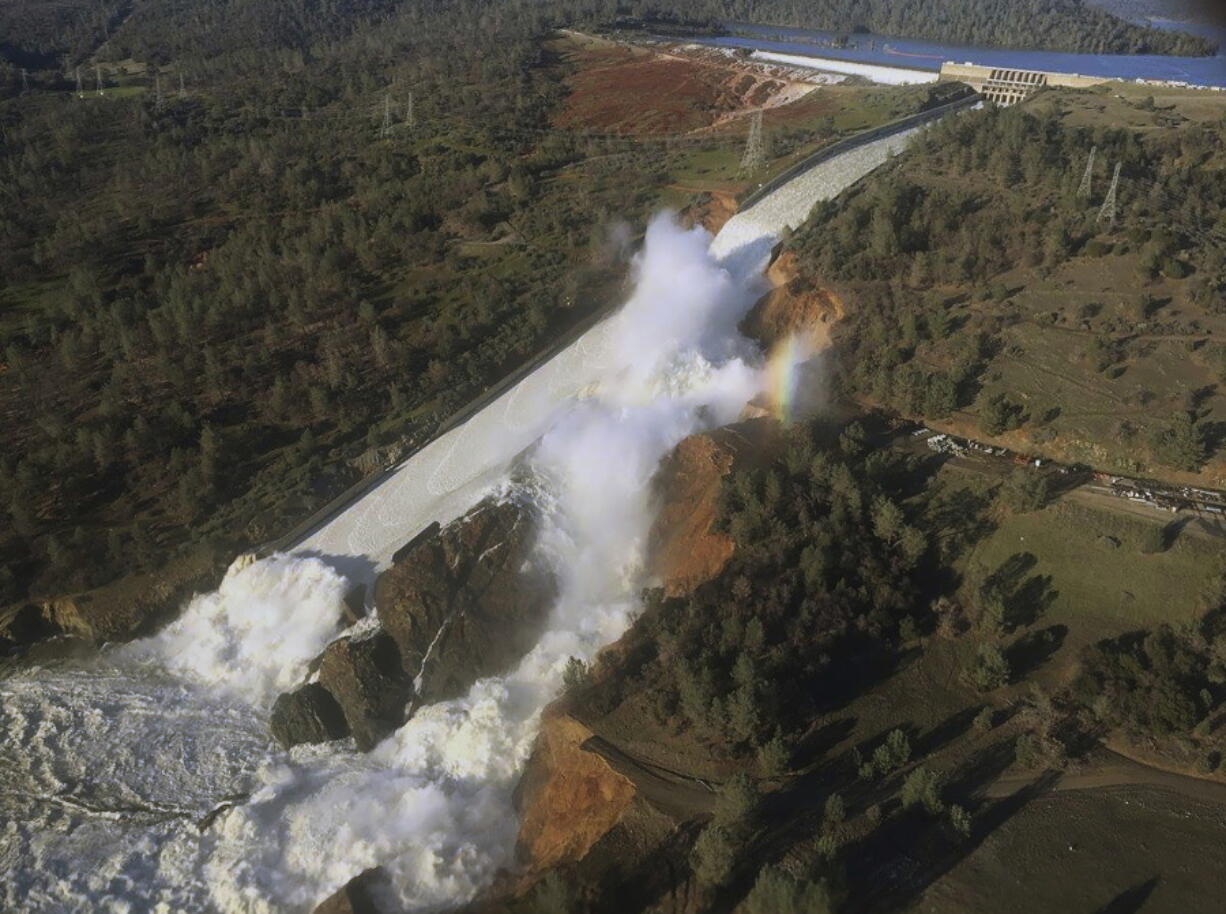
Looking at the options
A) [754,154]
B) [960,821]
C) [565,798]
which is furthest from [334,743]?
[754,154]

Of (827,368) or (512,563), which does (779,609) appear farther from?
(827,368)

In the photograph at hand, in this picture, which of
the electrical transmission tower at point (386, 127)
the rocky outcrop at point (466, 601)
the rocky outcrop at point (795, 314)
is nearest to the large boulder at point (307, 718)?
the rocky outcrop at point (466, 601)

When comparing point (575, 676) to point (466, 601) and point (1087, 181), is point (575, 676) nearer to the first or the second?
point (466, 601)

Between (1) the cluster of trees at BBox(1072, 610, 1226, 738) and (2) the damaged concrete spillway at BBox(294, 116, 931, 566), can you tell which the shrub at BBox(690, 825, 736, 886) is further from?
(2) the damaged concrete spillway at BBox(294, 116, 931, 566)

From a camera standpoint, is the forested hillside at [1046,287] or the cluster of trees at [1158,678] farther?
the forested hillside at [1046,287]

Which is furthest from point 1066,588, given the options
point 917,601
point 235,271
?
point 235,271

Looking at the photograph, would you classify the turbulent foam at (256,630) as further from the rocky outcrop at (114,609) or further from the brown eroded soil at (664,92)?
the brown eroded soil at (664,92)

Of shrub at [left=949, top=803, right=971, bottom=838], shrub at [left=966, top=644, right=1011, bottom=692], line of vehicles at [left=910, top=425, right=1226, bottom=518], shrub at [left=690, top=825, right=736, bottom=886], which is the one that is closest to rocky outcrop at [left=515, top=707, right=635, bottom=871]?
shrub at [left=690, top=825, right=736, bottom=886]
